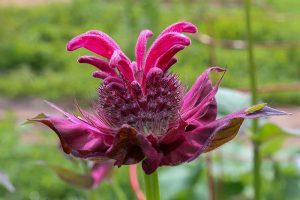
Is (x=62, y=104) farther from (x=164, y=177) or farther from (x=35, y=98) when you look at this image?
(x=164, y=177)

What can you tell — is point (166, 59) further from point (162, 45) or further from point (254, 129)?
point (254, 129)

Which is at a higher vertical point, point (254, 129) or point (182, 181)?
point (254, 129)

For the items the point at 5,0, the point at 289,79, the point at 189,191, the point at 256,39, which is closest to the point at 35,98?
the point at 289,79

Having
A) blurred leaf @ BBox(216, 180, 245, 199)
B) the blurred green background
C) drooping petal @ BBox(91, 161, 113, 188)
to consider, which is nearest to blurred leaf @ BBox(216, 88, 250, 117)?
the blurred green background

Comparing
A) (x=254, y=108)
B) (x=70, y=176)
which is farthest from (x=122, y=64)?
(x=70, y=176)

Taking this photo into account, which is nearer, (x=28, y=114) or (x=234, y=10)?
(x=28, y=114)

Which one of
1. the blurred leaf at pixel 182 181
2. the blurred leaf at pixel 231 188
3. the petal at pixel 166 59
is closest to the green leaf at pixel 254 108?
the petal at pixel 166 59
